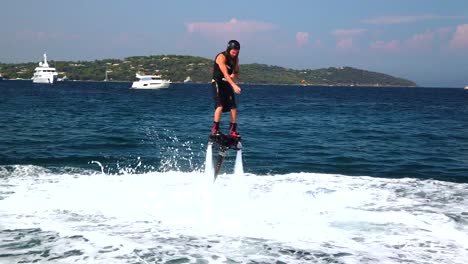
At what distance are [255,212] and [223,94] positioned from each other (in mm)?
3130

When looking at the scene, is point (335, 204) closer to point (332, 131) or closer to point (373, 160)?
point (373, 160)

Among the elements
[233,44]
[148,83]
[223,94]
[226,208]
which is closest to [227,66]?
[233,44]

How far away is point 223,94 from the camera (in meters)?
12.0

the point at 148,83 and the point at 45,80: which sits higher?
the point at 148,83

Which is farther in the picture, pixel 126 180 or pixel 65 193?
pixel 126 180

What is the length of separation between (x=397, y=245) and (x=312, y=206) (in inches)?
120

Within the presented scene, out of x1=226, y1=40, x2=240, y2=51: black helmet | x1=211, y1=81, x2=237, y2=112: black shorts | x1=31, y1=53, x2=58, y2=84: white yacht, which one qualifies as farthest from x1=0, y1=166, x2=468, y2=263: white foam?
x1=31, y1=53, x2=58, y2=84: white yacht

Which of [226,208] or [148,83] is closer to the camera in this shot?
[226,208]

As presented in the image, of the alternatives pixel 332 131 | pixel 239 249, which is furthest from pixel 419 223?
pixel 332 131

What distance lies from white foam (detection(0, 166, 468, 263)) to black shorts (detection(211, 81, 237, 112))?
2.02 meters

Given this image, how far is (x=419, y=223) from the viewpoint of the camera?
10.3 meters

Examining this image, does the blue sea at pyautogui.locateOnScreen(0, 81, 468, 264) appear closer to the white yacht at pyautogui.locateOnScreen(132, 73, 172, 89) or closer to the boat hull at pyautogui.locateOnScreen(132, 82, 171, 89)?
the white yacht at pyautogui.locateOnScreen(132, 73, 172, 89)

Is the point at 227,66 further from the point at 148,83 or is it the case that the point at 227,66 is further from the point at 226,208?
the point at 148,83

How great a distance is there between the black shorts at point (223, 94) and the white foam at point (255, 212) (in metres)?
2.02
